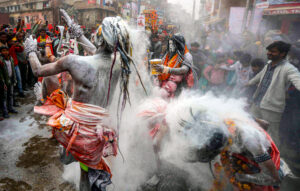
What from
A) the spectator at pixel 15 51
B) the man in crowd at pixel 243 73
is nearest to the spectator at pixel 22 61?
the spectator at pixel 15 51

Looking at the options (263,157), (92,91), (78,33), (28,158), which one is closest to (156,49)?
(78,33)

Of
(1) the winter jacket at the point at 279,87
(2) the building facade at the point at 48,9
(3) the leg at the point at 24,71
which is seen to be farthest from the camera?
(2) the building facade at the point at 48,9

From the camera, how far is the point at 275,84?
3.47 metres

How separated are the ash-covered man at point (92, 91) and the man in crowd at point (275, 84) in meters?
2.98

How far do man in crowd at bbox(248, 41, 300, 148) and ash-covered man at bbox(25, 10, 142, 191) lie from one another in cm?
298

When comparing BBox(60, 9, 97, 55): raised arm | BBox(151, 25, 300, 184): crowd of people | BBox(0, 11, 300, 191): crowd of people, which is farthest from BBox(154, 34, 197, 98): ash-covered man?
BBox(60, 9, 97, 55): raised arm

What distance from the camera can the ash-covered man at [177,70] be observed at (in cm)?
340

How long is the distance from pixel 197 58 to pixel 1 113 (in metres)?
6.29

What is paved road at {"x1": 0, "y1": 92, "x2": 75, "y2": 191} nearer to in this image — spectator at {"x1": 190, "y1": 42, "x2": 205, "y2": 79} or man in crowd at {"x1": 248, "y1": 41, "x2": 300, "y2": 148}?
man in crowd at {"x1": 248, "y1": 41, "x2": 300, "y2": 148}

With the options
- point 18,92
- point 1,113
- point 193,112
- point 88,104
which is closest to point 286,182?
point 193,112

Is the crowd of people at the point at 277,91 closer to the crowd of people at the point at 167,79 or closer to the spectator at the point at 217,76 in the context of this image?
the crowd of people at the point at 167,79

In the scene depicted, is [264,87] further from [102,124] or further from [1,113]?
[1,113]

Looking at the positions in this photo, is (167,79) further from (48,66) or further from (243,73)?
(243,73)

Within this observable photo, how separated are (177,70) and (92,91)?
185cm
